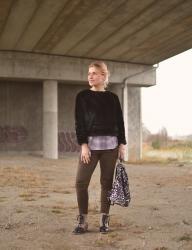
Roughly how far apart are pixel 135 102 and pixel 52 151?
6069 millimetres

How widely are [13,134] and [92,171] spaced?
59.0 ft

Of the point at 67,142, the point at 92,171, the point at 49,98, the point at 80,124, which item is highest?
the point at 49,98

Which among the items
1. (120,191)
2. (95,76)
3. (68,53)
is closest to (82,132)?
(95,76)

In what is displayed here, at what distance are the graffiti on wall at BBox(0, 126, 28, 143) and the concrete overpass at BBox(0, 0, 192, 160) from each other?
0.16 feet

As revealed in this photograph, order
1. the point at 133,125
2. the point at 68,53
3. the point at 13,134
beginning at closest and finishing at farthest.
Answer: the point at 68,53 → the point at 13,134 → the point at 133,125

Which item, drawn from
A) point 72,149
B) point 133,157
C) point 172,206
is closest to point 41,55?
point 72,149

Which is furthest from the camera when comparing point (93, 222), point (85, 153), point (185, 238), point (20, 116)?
Answer: point (20, 116)

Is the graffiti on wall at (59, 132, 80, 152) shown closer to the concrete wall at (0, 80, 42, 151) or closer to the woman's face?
the concrete wall at (0, 80, 42, 151)

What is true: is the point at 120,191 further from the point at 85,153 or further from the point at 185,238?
the point at 185,238

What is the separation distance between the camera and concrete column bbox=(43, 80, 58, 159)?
66.9 ft

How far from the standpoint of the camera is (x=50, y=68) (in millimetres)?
20062

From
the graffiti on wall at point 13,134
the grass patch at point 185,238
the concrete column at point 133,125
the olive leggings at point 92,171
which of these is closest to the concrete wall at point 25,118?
the graffiti on wall at point 13,134

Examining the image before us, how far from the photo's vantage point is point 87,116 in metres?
4.34

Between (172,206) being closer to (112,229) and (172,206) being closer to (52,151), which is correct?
(112,229)
